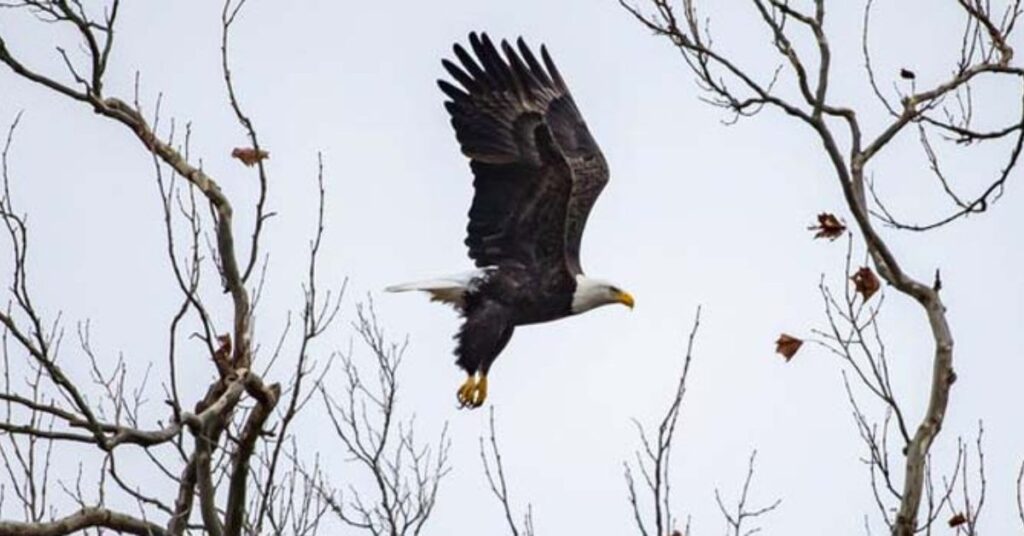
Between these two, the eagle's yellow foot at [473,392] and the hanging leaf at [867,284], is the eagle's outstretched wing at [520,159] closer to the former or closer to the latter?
the eagle's yellow foot at [473,392]

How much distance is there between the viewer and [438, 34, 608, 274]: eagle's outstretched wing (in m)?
11.1

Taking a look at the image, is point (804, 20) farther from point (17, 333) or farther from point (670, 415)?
point (17, 333)

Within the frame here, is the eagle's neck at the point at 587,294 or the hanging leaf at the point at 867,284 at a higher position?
the eagle's neck at the point at 587,294

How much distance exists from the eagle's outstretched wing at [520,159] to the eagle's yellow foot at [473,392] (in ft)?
2.16

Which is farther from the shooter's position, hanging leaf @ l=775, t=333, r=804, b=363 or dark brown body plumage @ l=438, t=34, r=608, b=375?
dark brown body plumage @ l=438, t=34, r=608, b=375

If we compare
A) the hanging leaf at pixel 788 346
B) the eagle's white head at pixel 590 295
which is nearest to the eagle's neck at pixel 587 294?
the eagle's white head at pixel 590 295

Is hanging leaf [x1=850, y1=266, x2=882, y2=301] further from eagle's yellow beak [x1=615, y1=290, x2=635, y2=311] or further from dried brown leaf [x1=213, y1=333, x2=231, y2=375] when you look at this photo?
eagle's yellow beak [x1=615, y1=290, x2=635, y2=311]

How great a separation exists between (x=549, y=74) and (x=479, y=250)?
1.21m

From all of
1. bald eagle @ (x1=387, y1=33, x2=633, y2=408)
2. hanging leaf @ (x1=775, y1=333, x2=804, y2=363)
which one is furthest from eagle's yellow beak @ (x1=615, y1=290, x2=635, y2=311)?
hanging leaf @ (x1=775, y1=333, x2=804, y2=363)

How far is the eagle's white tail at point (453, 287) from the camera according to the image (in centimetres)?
1099

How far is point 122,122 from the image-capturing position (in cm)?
676

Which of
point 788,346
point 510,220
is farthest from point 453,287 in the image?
point 788,346

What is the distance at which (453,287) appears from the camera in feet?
36.3

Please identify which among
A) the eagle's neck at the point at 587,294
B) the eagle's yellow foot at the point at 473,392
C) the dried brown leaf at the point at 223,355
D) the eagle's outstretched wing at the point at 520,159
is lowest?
the dried brown leaf at the point at 223,355
